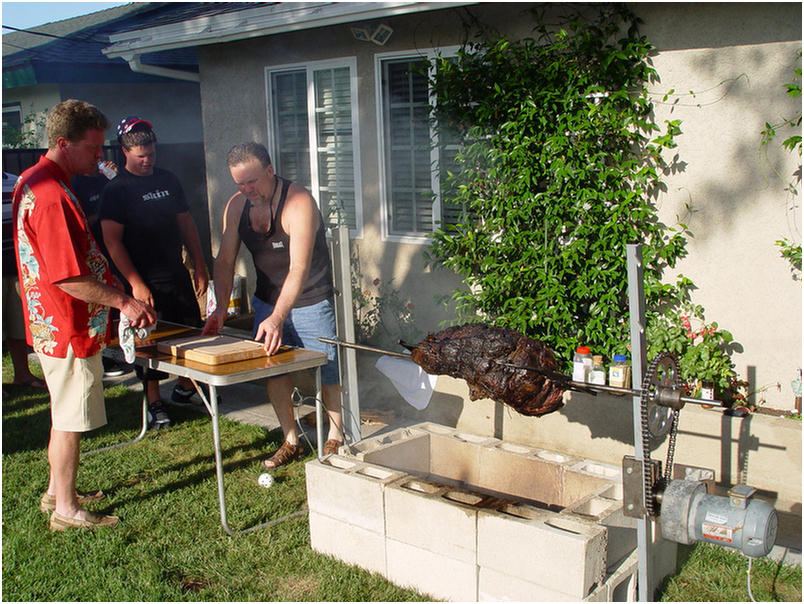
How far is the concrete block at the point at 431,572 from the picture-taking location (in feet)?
11.5

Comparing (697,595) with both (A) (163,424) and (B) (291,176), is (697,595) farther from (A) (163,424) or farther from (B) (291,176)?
(B) (291,176)

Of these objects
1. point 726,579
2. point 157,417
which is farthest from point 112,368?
point 726,579

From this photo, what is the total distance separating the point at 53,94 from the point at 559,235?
11212 mm

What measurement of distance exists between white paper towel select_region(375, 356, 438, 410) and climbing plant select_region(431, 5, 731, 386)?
2.37ft

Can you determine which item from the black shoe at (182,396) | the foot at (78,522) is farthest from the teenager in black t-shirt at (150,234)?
the foot at (78,522)

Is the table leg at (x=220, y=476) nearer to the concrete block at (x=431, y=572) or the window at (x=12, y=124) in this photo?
the concrete block at (x=431, y=572)

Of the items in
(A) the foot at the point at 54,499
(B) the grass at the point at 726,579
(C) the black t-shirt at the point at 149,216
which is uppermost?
(C) the black t-shirt at the point at 149,216

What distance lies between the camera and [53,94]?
536 inches

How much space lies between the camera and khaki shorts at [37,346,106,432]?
429cm

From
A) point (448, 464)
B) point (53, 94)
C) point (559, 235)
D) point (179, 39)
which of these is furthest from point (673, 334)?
point (53, 94)

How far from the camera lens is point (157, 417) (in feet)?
20.4

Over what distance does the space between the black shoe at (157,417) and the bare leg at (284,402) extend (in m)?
1.35

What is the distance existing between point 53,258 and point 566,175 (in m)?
3.54

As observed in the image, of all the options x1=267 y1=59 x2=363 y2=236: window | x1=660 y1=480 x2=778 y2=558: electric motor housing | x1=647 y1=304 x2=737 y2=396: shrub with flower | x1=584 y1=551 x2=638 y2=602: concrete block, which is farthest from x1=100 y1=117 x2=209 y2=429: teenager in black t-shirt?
x1=660 y1=480 x2=778 y2=558: electric motor housing
